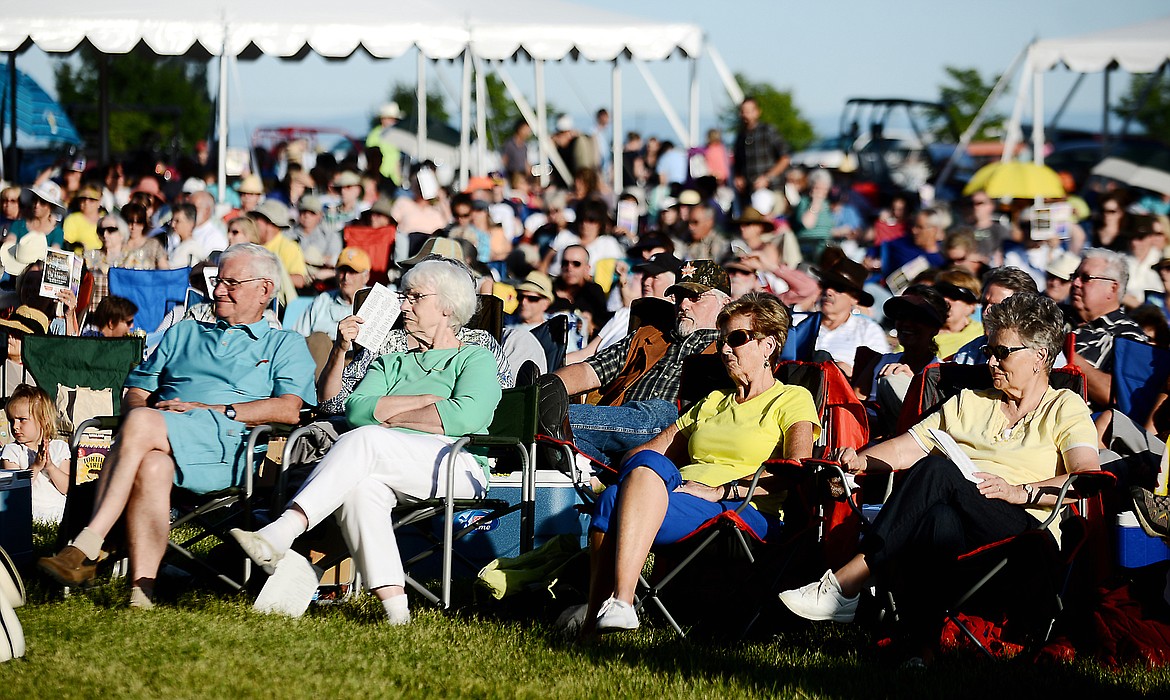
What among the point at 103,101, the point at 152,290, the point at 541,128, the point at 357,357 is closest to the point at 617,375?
the point at 357,357

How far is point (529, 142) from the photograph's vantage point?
733 inches

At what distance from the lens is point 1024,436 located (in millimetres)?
5137

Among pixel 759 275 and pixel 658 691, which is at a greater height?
pixel 759 275

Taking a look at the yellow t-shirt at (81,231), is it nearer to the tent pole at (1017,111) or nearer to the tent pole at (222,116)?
the tent pole at (222,116)

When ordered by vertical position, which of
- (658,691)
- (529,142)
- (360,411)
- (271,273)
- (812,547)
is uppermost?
(529,142)

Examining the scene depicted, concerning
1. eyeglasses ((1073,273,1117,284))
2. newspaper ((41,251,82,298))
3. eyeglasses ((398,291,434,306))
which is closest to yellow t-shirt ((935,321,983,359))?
eyeglasses ((1073,273,1117,284))

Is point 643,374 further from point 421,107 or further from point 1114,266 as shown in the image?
point 421,107

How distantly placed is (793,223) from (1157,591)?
32.9ft

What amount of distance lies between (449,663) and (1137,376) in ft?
11.4

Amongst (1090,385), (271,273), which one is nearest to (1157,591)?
(1090,385)

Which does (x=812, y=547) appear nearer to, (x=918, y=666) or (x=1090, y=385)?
(x=918, y=666)

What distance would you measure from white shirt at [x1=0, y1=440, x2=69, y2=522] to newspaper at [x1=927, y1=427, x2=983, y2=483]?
4400mm

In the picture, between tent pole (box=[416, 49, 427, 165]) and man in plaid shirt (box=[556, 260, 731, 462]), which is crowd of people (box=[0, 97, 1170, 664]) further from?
tent pole (box=[416, 49, 427, 165])

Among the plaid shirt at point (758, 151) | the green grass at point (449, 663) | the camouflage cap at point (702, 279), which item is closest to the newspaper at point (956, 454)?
the green grass at point (449, 663)
